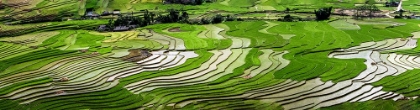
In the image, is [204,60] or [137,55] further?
[137,55]

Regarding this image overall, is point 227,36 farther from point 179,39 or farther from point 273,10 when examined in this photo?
point 273,10

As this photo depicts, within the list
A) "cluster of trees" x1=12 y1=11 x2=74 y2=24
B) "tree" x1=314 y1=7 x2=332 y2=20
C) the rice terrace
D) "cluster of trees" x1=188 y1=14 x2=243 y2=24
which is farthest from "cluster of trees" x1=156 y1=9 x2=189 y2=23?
"tree" x1=314 y1=7 x2=332 y2=20

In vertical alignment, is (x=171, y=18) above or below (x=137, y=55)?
above

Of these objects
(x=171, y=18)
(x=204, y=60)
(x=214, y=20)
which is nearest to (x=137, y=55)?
(x=204, y=60)

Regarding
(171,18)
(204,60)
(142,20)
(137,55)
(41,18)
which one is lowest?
(204,60)

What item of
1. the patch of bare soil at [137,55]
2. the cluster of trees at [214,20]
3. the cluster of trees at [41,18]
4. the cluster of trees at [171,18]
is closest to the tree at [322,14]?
the cluster of trees at [214,20]

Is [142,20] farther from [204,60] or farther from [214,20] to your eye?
[204,60]

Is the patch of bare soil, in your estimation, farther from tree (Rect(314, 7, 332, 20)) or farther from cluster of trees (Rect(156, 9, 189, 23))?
tree (Rect(314, 7, 332, 20))
